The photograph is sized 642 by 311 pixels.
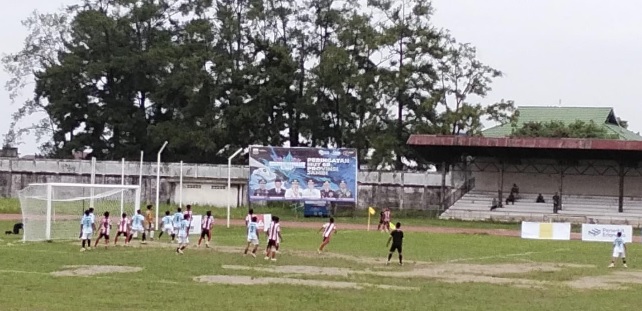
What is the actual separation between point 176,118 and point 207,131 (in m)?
5.02

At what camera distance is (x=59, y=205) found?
42.7m

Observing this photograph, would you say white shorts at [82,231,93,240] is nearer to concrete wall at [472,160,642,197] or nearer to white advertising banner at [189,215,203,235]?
white advertising banner at [189,215,203,235]

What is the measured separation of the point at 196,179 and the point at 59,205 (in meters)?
32.1

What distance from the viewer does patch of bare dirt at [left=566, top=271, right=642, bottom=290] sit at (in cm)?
2822

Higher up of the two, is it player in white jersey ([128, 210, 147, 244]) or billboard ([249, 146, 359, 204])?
billboard ([249, 146, 359, 204])

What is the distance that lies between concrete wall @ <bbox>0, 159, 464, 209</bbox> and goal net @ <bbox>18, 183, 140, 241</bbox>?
27.9 m

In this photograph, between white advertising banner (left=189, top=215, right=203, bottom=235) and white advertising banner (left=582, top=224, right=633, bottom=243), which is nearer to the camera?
white advertising banner (left=189, top=215, right=203, bottom=235)

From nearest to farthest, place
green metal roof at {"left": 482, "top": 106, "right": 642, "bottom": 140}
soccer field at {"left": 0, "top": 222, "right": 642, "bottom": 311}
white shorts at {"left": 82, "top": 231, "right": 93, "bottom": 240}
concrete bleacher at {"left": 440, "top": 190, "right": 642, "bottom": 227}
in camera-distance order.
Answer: soccer field at {"left": 0, "top": 222, "right": 642, "bottom": 311}, white shorts at {"left": 82, "top": 231, "right": 93, "bottom": 240}, concrete bleacher at {"left": 440, "top": 190, "right": 642, "bottom": 227}, green metal roof at {"left": 482, "top": 106, "right": 642, "bottom": 140}

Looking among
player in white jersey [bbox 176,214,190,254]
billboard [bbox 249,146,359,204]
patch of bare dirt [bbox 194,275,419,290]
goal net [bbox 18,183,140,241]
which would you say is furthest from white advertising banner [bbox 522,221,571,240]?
patch of bare dirt [bbox 194,275,419,290]

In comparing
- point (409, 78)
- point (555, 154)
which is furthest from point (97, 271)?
point (409, 78)

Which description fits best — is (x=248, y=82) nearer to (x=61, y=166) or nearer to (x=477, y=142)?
(x=61, y=166)

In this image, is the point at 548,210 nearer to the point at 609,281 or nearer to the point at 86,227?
the point at 609,281

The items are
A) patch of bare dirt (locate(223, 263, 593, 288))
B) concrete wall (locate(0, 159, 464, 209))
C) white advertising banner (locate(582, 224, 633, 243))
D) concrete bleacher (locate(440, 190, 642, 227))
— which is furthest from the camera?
concrete wall (locate(0, 159, 464, 209))

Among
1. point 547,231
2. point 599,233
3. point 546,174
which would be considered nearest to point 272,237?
point 547,231
